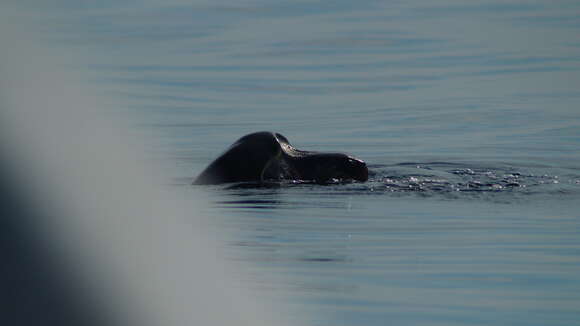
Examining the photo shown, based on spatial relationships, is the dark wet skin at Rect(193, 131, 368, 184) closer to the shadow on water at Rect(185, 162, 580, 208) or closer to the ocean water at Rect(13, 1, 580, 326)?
the shadow on water at Rect(185, 162, 580, 208)

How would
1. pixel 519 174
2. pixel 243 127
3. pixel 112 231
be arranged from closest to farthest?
pixel 112 231 < pixel 519 174 < pixel 243 127

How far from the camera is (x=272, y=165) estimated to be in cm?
857

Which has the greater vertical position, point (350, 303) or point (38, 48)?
point (38, 48)

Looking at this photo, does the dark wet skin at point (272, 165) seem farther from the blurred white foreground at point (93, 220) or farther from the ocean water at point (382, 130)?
the blurred white foreground at point (93, 220)

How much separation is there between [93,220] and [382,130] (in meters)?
11.8

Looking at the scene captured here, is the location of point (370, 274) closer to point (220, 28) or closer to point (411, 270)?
point (411, 270)

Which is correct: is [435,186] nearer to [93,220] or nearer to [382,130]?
[382,130]

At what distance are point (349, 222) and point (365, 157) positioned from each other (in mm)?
4013

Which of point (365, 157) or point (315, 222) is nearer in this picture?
point (315, 222)

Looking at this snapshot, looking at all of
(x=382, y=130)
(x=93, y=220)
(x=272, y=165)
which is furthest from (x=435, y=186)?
(x=93, y=220)

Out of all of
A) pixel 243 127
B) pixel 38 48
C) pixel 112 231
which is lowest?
pixel 243 127

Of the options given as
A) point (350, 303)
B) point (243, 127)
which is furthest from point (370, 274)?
point (243, 127)

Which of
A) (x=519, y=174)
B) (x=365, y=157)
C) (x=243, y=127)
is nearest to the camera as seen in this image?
(x=519, y=174)

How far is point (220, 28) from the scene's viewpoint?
87.4ft
